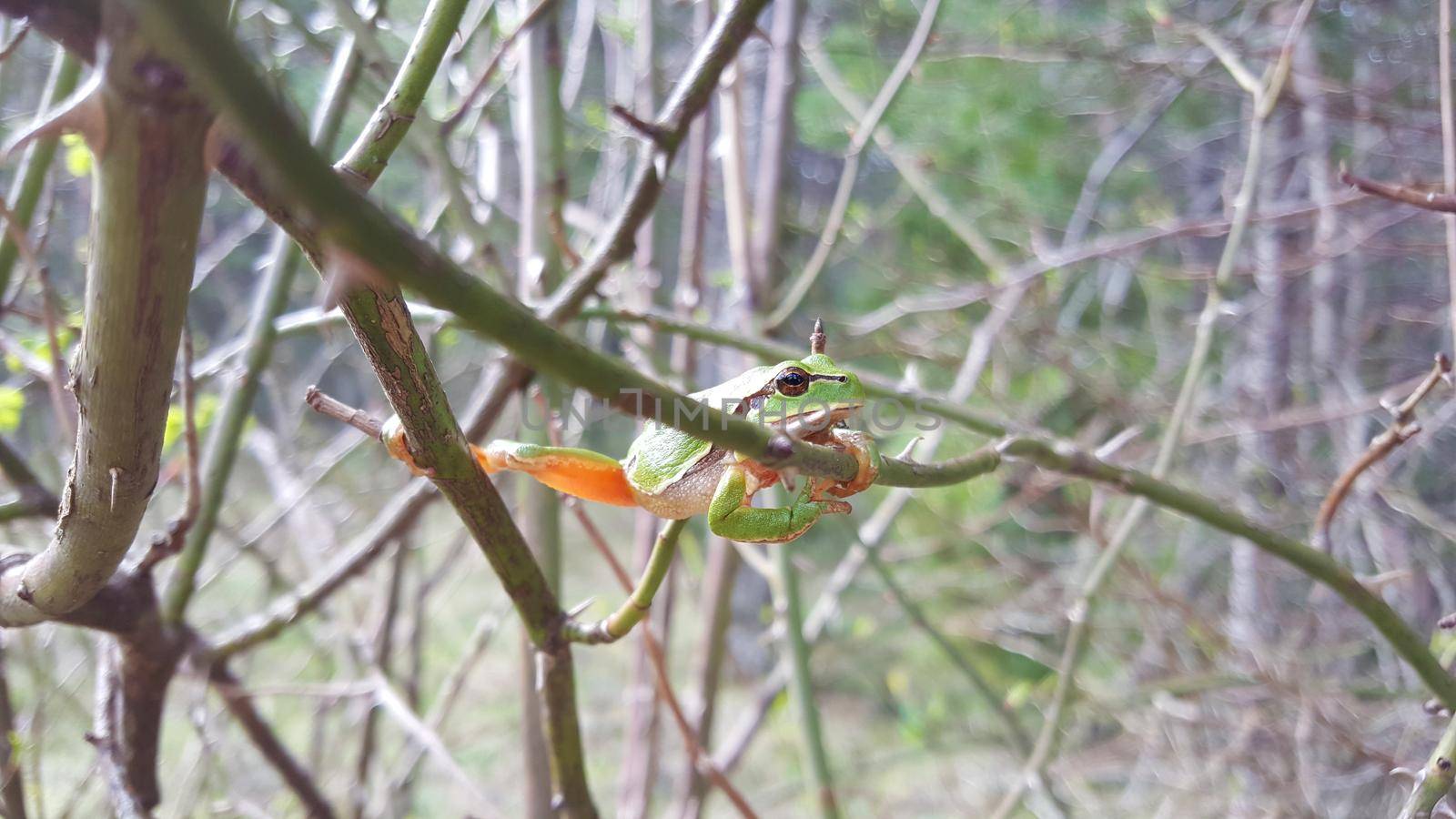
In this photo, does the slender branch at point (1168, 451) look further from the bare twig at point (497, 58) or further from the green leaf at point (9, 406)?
the green leaf at point (9, 406)

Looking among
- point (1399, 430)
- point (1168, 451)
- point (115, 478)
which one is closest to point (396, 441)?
point (115, 478)

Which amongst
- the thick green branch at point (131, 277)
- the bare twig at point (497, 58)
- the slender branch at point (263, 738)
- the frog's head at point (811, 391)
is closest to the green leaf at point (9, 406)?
the slender branch at point (263, 738)

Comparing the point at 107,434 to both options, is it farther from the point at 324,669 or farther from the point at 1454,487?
the point at 1454,487

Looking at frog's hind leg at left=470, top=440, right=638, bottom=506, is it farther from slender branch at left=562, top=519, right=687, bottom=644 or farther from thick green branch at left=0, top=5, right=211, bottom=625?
thick green branch at left=0, top=5, right=211, bottom=625

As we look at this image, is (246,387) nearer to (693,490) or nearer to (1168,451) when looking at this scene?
(693,490)

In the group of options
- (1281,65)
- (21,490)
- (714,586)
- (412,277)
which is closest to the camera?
(412,277)

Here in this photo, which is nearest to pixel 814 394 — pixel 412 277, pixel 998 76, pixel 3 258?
pixel 412 277

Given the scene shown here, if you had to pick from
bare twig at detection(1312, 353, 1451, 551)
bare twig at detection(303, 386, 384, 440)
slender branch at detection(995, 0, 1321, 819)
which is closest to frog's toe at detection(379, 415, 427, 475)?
bare twig at detection(303, 386, 384, 440)
